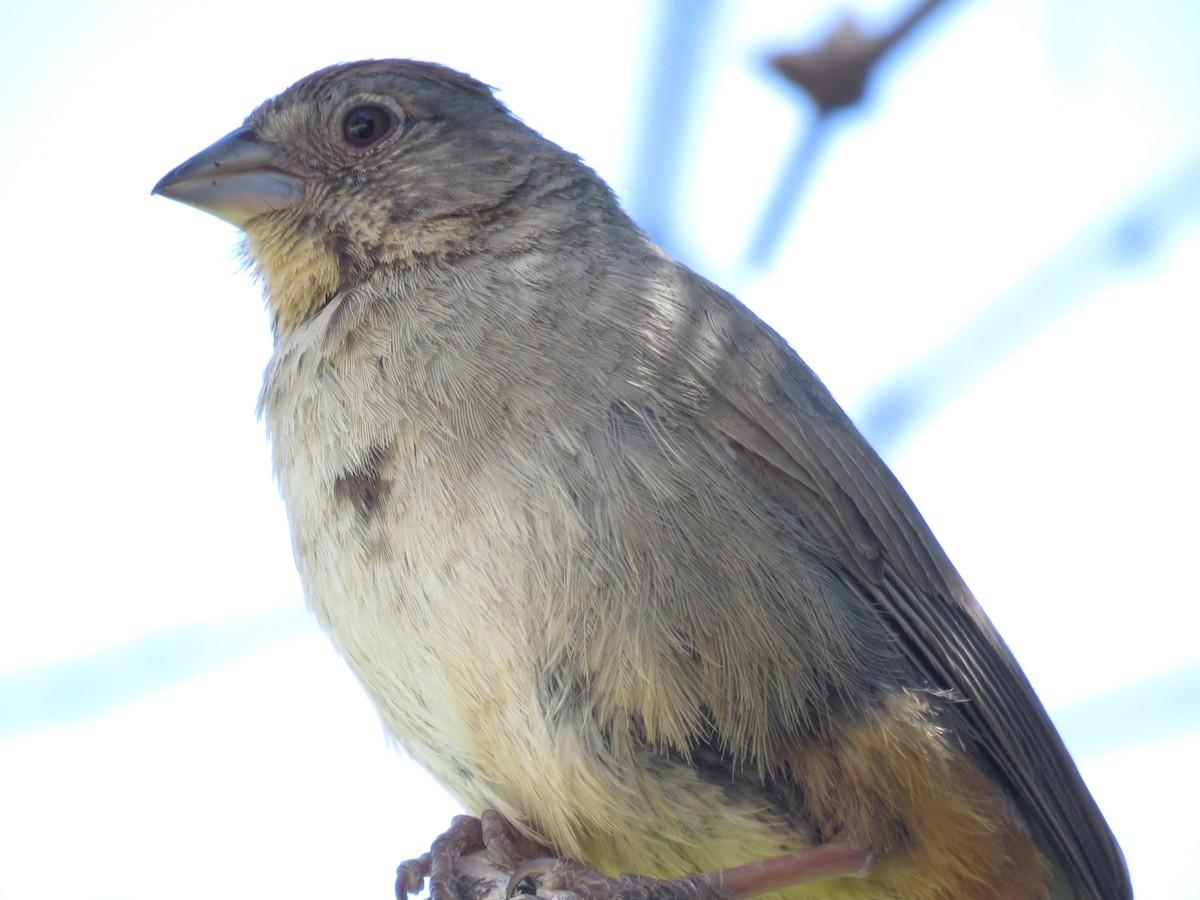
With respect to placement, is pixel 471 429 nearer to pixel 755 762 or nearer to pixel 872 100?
pixel 755 762

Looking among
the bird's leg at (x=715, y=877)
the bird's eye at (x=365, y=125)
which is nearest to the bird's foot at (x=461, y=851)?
the bird's leg at (x=715, y=877)

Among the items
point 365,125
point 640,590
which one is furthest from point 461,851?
point 365,125

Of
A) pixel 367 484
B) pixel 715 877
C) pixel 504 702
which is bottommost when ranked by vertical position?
pixel 715 877

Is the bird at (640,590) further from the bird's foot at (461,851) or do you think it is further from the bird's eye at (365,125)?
the bird's eye at (365,125)

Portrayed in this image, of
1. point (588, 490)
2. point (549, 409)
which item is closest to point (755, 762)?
point (588, 490)

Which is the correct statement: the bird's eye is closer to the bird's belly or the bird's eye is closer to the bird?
the bird

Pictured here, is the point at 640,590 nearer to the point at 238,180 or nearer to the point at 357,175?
the point at 357,175
